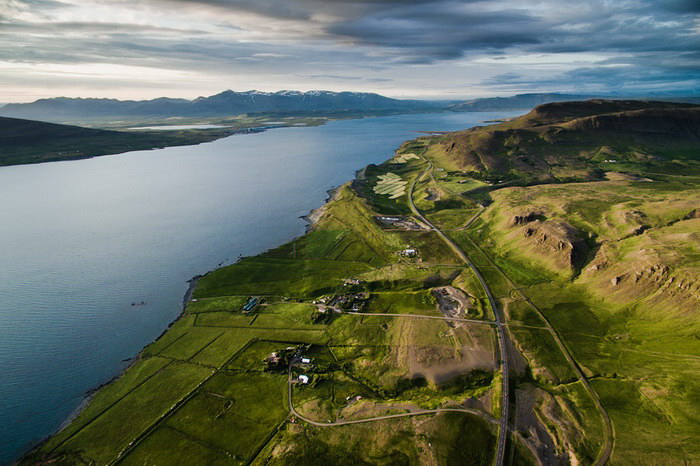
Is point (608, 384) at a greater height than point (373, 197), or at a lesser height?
lesser

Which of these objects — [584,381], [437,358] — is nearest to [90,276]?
[437,358]

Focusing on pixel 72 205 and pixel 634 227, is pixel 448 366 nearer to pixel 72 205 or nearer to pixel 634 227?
pixel 634 227

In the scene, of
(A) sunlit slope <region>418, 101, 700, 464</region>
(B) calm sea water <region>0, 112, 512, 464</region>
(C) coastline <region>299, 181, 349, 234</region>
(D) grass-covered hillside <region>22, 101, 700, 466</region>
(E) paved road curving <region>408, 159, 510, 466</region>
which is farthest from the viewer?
(C) coastline <region>299, 181, 349, 234</region>

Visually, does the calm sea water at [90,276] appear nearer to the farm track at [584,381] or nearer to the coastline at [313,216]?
the coastline at [313,216]

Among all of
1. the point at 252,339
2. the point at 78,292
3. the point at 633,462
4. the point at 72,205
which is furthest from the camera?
the point at 72,205

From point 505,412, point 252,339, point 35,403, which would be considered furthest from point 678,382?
point 35,403

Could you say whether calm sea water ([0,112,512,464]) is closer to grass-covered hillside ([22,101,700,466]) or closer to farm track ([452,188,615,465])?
grass-covered hillside ([22,101,700,466])

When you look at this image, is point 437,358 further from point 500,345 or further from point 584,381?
point 584,381

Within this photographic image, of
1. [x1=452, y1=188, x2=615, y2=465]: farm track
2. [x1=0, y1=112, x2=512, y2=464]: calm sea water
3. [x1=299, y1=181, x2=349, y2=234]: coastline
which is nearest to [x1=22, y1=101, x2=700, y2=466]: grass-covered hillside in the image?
[x1=452, y1=188, x2=615, y2=465]: farm track

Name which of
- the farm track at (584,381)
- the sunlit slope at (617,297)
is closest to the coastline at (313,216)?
the sunlit slope at (617,297)

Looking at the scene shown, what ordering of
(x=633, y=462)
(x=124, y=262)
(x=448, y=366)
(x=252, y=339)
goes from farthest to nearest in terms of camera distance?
1. (x=124, y=262)
2. (x=252, y=339)
3. (x=448, y=366)
4. (x=633, y=462)

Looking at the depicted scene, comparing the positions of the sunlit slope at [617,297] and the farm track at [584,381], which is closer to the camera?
the farm track at [584,381]
